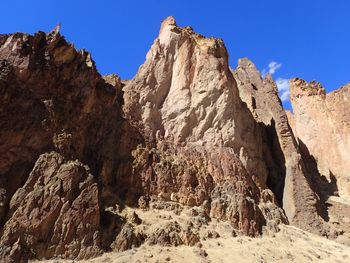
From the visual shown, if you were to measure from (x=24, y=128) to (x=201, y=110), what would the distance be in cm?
1731

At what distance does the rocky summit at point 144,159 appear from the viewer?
23938 mm

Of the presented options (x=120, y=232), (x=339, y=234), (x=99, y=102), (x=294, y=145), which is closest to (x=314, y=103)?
(x=294, y=145)

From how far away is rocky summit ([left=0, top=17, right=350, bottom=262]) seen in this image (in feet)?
78.5

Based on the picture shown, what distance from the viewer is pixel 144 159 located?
104 ft

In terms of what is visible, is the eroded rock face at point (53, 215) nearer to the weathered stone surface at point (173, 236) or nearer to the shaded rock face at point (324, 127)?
the weathered stone surface at point (173, 236)

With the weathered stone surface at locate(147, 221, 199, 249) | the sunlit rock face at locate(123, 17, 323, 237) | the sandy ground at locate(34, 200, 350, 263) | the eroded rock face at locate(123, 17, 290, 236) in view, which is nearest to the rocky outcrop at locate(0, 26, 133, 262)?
the sandy ground at locate(34, 200, 350, 263)

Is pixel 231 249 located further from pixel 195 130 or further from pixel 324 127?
pixel 324 127

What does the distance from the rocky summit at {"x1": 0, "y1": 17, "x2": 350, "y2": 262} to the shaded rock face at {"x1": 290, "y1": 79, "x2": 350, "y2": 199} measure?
2.19 ft

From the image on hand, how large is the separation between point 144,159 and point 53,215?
9.96 m

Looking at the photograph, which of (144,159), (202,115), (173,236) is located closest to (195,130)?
(202,115)

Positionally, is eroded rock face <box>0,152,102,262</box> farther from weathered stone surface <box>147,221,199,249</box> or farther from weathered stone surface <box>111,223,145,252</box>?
weathered stone surface <box>147,221,199,249</box>

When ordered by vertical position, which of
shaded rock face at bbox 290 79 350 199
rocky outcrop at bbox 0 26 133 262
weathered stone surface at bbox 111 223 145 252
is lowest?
weathered stone surface at bbox 111 223 145 252

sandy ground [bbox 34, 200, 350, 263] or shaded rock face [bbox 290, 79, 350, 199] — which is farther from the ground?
shaded rock face [bbox 290, 79, 350, 199]

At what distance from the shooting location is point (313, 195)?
39.0 m
